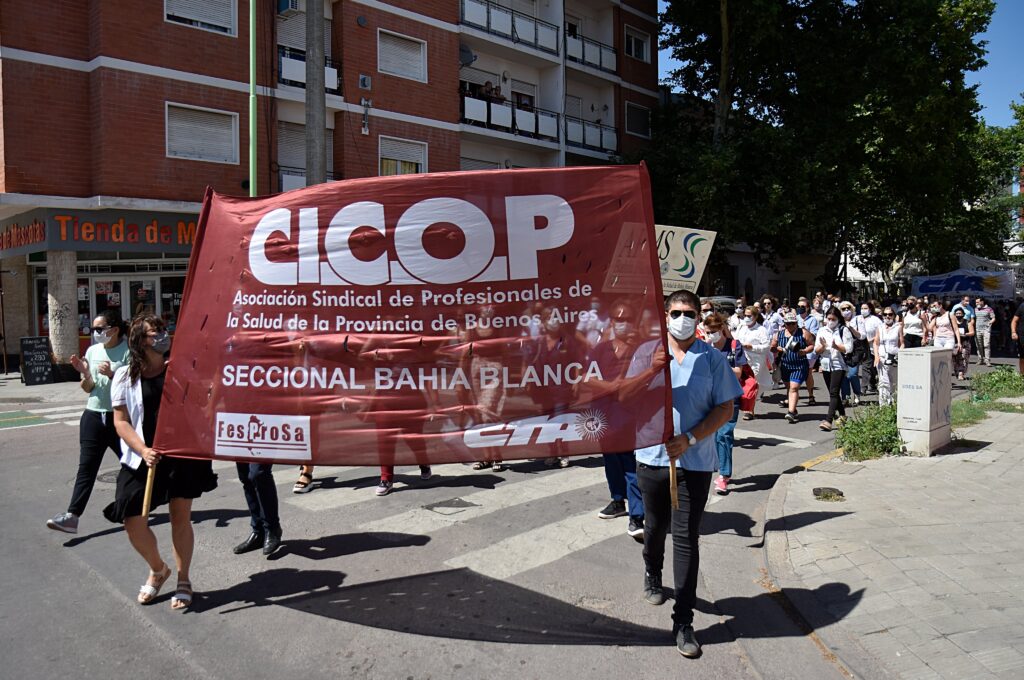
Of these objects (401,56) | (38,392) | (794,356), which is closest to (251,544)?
(794,356)

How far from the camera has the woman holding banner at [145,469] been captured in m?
4.26

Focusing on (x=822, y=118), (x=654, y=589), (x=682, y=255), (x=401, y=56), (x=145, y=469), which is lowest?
(x=654, y=589)

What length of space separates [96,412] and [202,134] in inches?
565

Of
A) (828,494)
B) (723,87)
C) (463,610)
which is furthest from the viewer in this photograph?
(723,87)

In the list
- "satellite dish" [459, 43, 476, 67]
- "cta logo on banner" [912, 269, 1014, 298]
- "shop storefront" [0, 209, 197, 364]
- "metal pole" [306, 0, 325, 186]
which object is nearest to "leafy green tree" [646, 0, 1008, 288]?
"cta logo on banner" [912, 269, 1014, 298]

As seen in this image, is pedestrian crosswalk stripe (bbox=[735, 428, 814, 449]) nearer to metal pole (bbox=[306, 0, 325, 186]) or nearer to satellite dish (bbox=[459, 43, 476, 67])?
metal pole (bbox=[306, 0, 325, 186])

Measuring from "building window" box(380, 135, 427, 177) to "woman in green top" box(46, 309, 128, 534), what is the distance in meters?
16.3

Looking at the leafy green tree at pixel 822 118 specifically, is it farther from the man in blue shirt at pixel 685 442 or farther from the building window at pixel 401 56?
the man in blue shirt at pixel 685 442

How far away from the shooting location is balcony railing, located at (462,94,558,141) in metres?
23.8

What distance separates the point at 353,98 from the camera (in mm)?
20609

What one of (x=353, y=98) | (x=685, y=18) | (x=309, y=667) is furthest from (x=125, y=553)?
(x=685, y=18)

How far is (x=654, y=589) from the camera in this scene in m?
4.38

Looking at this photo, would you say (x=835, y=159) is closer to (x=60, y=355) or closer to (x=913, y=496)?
(x=913, y=496)

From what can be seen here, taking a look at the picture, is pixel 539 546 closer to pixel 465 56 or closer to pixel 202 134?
pixel 202 134
